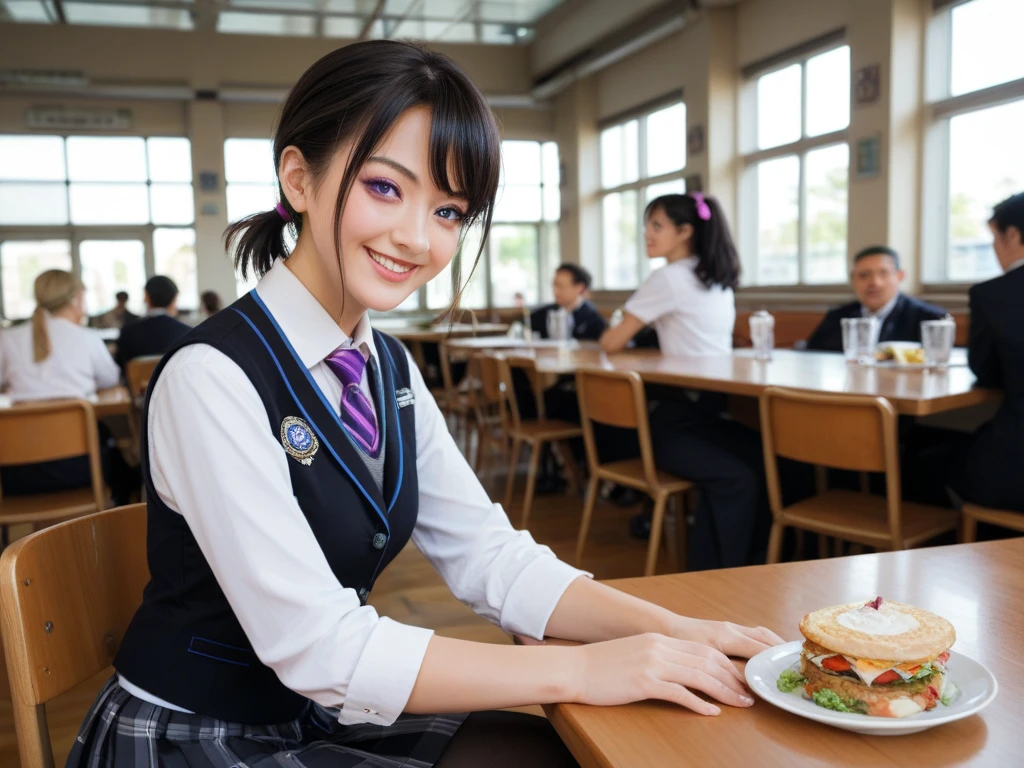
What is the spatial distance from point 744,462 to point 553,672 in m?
2.24

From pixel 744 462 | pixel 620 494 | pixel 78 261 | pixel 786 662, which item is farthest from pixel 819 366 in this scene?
pixel 78 261

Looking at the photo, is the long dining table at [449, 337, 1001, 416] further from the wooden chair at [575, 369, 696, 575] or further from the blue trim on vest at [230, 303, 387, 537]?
the blue trim on vest at [230, 303, 387, 537]

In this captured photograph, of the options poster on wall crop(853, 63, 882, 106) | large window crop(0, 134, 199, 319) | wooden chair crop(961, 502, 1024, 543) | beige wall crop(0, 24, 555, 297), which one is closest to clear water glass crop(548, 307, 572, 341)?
wooden chair crop(961, 502, 1024, 543)

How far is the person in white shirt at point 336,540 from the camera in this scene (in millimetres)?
804

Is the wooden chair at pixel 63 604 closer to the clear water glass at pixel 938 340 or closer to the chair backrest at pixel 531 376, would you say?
the clear water glass at pixel 938 340

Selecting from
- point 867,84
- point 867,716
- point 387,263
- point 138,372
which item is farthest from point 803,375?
point 867,84

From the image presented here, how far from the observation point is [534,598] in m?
1.00

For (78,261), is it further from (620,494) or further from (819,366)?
(819,366)

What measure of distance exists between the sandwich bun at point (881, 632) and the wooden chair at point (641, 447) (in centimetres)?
209

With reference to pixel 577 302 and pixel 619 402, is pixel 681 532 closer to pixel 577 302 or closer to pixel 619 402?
pixel 619 402

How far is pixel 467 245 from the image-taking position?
113 cm

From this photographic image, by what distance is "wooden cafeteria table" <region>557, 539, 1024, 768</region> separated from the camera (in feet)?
2.12

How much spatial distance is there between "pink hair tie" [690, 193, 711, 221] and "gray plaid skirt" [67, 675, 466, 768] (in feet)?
10.2

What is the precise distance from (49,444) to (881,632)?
2823 mm
